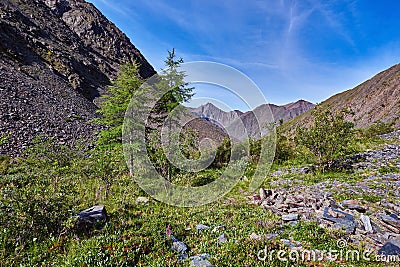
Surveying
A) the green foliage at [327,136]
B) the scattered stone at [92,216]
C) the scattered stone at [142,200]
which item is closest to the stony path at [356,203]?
the green foliage at [327,136]

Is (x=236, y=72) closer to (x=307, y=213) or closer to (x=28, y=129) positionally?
(x=307, y=213)

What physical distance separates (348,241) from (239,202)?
4.41 metres

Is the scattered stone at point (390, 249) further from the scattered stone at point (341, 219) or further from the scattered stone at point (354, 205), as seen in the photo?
the scattered stone at point (354, 205)

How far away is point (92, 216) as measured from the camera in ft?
20.7

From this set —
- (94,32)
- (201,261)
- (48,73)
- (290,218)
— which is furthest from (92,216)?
(94,32)

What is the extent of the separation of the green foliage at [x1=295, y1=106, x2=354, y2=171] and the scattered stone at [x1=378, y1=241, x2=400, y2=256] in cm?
801

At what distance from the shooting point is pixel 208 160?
1513cm

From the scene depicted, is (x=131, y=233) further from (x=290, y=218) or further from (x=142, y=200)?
(x=290, y=218)

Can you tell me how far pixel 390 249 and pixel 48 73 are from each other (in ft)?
142

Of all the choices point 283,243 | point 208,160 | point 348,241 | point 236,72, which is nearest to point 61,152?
point 208,160

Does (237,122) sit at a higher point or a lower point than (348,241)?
Result: higher

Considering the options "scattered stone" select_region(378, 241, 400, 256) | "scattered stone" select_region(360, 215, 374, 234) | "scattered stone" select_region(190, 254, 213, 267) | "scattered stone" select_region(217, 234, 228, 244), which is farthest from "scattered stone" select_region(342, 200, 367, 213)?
"scattered stone" select_region(190, 254, 213, 267)

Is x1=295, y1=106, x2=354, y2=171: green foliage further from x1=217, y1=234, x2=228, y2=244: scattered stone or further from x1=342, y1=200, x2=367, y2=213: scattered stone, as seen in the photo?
x1=217, y1=234, x2=228, y2=244: scattered stone

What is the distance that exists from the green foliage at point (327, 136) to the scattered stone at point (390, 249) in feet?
26.3
